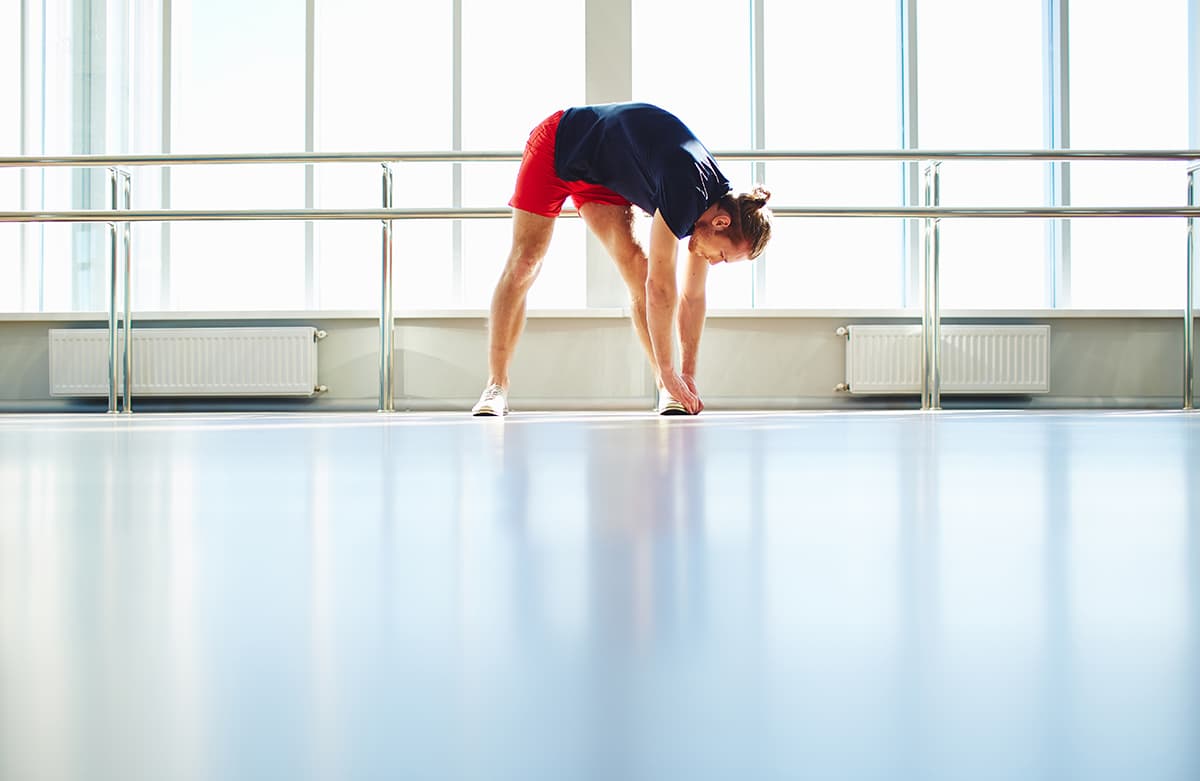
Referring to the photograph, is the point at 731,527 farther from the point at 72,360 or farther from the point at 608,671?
the point at 72,360

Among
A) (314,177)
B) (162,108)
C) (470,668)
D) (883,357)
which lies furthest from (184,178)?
(470,668)

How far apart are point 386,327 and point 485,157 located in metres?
0.50

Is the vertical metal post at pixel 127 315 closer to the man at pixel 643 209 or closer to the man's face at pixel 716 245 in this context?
the man at pixel 643 209

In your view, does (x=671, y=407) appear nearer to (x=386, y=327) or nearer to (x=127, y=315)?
(x=386, y=327)

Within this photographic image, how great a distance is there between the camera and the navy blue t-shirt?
1508 millimetres

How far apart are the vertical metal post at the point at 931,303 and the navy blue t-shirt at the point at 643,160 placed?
1041mm

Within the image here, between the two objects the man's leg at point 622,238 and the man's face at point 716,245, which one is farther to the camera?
the man's leg at point 622,238

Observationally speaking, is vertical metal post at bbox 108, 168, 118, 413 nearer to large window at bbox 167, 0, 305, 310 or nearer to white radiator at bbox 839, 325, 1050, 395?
large window at bbox 167, 0, 305, 310

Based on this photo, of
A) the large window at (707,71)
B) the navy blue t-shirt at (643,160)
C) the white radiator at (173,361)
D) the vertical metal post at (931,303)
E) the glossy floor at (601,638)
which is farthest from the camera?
the large window at (707,71)

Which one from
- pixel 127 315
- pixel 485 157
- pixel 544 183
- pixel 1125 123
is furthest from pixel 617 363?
pixel 1125 123

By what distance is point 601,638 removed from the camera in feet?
0.59

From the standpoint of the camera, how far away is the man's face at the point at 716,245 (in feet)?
5.22

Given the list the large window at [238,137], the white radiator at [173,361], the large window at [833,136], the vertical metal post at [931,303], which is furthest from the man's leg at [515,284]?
the large window at [238,137]

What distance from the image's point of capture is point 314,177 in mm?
3621
